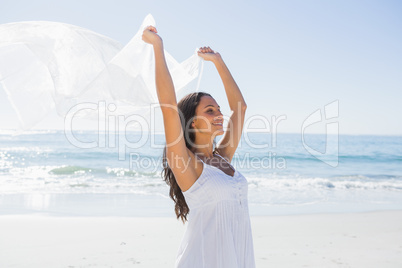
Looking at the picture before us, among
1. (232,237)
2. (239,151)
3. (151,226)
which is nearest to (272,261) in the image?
(151,226)

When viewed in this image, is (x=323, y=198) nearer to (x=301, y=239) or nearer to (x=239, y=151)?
(x=301, y=239)

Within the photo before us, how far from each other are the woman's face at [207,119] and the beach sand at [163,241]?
10.7 feet

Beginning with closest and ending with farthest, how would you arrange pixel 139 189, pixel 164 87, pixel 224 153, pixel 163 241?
pixel 164 87 → pixel 224 153 → pixel 163 241 → pixel 139 189

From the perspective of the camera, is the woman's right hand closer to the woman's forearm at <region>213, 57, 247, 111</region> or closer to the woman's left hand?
the woman's left hand

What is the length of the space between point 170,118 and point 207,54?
3.30 feet

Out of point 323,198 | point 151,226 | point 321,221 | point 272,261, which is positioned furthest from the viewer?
point 323,198

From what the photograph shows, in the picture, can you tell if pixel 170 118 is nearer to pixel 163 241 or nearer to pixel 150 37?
pixel 150 37

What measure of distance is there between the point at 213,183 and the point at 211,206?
145 mm

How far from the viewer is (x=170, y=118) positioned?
2.30m

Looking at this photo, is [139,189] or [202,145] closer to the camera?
[202,145]

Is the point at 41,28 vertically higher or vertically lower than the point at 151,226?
higher

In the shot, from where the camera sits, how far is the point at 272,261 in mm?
5465

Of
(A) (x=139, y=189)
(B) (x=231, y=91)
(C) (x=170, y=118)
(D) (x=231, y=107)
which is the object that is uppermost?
(B) (x=231, y=91)

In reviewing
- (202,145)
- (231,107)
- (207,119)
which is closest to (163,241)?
(231,107)
